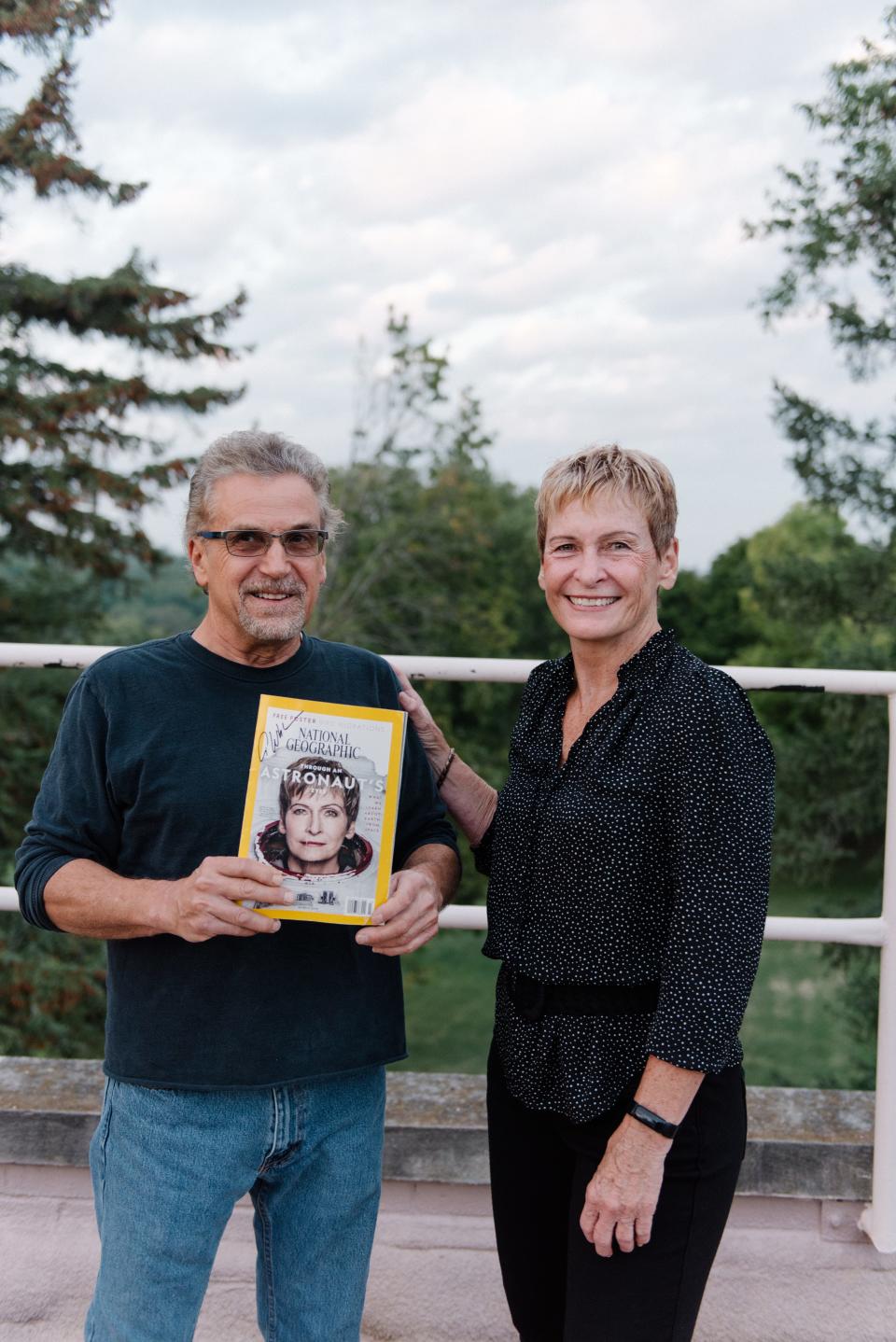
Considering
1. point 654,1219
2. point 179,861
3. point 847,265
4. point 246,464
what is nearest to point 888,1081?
point 654,1219

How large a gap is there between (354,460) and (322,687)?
17.5 meters

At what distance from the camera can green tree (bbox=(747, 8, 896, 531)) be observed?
10422mm

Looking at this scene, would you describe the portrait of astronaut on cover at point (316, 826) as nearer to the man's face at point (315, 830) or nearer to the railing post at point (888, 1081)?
the man's face at point (315, 830)

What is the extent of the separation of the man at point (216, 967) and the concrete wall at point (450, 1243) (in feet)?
1.57

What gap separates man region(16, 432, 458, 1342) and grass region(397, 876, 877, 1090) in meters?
13.5

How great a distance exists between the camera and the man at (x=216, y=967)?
160cm

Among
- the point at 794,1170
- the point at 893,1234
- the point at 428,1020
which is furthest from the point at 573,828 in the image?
the point at 428,1020

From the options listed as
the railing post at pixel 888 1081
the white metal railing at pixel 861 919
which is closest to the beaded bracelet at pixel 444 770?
the white metal railing at pixel 861 919

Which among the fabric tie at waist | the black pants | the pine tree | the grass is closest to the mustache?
the fabric tie at waist

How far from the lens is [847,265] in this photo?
10672 mm

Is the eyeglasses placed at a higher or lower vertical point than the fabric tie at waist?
higher

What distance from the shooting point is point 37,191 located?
1299 centimetres

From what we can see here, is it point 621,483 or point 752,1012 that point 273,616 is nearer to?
point 621,483

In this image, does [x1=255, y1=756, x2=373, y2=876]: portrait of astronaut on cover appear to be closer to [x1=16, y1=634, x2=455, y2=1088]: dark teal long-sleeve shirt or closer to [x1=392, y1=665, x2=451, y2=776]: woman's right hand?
[x1=16, y1=634, x2=455, y2=1088]: dark teal long-sleeve shirt
